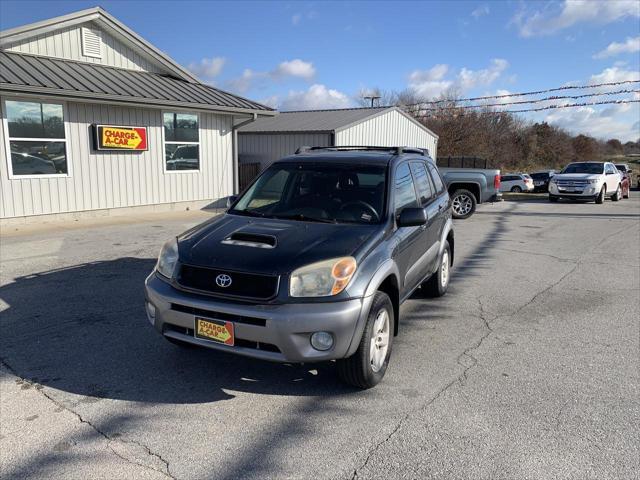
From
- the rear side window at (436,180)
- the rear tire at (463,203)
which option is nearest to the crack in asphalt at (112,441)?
the rear side window at (436,180)

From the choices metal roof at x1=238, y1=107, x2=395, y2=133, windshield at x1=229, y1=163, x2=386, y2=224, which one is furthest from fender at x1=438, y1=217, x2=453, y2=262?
metal roof at x1=238, y1=107, x2=395, y2=133

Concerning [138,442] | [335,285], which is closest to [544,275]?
[335,285]

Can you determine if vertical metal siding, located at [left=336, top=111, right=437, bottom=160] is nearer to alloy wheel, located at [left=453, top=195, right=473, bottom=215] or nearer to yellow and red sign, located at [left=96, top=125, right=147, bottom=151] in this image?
alloy wheel, located at [left=453, top=195, right=473, bottom=215]

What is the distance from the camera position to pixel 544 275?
756 centimetres

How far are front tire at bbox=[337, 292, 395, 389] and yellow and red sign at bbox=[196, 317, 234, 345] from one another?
829mm

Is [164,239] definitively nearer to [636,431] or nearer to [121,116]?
[121,116]

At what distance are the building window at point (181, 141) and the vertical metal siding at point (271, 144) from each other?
5216 millimetres

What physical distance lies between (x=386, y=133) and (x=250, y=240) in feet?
67.1

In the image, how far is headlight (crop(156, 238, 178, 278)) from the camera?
12.3 ft

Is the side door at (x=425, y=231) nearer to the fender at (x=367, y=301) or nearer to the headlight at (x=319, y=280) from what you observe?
the fender at (x=367, y=301)

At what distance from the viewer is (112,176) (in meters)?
12.6

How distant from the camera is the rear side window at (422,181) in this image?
17.3ft

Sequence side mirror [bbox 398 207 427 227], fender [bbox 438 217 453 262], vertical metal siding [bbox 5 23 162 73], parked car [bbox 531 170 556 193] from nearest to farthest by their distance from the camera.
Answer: side mirror [bbox 398 207 427 227], fender [bbox 438 217 453 262], vertical metal siding [bbox 5 23 162 73], parked car [bbox 531 170 556 193]

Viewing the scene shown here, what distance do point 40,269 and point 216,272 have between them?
16.2 feet
